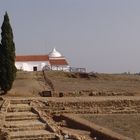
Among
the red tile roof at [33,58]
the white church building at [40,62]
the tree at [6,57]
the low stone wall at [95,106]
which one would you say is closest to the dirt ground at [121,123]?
the low stone wall at [95,106]

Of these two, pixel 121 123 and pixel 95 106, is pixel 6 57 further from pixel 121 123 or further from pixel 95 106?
pixel 121 123

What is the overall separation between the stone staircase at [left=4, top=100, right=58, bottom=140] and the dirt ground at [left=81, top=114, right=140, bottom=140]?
8.99ft

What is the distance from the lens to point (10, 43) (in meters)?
29.8

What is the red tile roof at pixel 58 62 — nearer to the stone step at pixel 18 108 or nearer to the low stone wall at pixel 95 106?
the low stone wall at pixel 95 106

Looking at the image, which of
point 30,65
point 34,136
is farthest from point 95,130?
point 30,65

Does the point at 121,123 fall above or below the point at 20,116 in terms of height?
below

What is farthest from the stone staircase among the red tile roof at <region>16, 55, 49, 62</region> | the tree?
the red tile roof at <region>16, 55, 49, 62</region>

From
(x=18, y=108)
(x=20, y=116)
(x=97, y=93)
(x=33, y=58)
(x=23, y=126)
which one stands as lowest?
(x=23, y=126)

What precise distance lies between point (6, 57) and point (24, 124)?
13828 mm

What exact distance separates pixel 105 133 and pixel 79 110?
25.5 ft

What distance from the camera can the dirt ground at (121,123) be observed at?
15.8 metres

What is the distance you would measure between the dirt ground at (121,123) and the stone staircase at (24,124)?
2742 mm

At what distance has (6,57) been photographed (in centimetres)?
2962

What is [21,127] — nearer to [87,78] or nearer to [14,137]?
[14,137]
